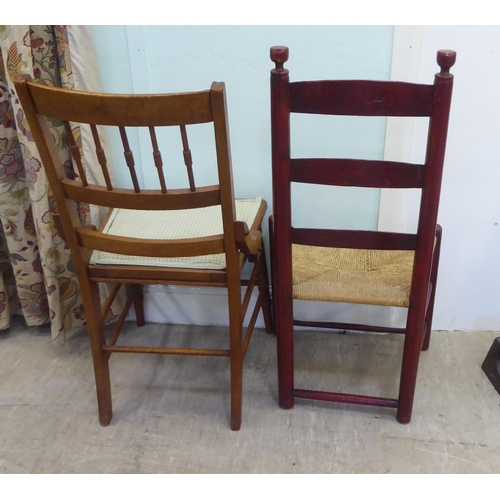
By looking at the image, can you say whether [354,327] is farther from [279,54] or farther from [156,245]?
[279,54]

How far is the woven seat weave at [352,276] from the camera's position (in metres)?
1.48

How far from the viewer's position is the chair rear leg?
1555 mm

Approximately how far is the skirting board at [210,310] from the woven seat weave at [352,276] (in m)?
0.38

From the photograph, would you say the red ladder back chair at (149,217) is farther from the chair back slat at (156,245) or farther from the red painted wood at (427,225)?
the red painted wood at (427,225)

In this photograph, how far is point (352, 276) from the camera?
155cm

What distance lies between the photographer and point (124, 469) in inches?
60.5

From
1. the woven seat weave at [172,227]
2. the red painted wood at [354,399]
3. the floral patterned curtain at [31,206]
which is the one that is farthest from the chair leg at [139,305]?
the red painted wood at [354,399]

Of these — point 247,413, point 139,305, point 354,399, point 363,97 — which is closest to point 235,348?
point 247,413

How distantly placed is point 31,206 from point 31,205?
2 centimetres

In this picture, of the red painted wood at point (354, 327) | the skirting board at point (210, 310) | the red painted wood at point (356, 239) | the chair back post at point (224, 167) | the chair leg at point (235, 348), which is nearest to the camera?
the chair back post at point (224, 167)

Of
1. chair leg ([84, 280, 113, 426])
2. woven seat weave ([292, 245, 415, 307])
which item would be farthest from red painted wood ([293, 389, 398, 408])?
chair leg ([84, 280, 113, 426])

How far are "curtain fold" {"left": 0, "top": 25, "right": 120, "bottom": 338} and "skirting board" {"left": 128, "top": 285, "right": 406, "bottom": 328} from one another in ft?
0.63

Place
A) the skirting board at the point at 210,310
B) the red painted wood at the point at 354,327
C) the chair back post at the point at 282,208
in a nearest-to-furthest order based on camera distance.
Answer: the chair back post at the point at 282,208 < the red painted wood at the point at 354,327 < the skirting board at the point at 210,310

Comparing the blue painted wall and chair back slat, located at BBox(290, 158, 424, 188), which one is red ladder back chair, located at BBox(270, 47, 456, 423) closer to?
chair back slat, located at BBox(290, 158, 424, 188)
